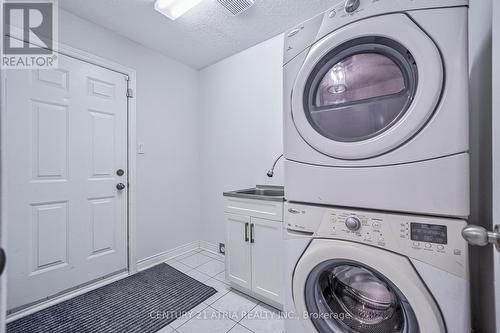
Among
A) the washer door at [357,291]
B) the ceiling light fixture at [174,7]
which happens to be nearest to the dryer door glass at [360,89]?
the washer door at [357,291]

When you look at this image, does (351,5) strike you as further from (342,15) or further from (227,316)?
(227,316)

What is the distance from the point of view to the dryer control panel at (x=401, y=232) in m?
0.67

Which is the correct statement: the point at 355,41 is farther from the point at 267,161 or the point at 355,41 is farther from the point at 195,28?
the point at 195,28

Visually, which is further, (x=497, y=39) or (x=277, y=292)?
(x=277, y=292)

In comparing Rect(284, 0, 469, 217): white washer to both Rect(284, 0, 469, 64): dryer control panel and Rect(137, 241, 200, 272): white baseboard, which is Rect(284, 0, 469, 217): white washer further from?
Rect(137, 241, 200, 272): white baseboard

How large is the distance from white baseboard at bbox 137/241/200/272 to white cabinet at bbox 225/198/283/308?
98 centimetres

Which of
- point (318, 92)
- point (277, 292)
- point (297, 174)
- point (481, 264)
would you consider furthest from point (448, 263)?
point (277, 292)

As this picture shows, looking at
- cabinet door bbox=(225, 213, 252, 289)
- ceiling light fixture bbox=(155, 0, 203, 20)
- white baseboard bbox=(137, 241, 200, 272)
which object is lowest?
white baseboard bbox=(137, 241, 200, 272)

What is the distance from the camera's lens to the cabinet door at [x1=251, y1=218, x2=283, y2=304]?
1463 mm

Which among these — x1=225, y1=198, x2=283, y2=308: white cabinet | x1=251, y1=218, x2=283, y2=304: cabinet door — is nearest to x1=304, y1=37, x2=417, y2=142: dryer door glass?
x1=225, y1=198, x2=283, y2=308: white cabinet

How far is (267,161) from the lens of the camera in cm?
213

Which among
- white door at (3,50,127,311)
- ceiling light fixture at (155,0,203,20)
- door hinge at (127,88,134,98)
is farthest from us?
door hinge at (127,88,134,98)

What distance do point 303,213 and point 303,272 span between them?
257 millimetres

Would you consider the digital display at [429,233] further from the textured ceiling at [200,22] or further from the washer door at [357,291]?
the textured ceiling at [200,22]
